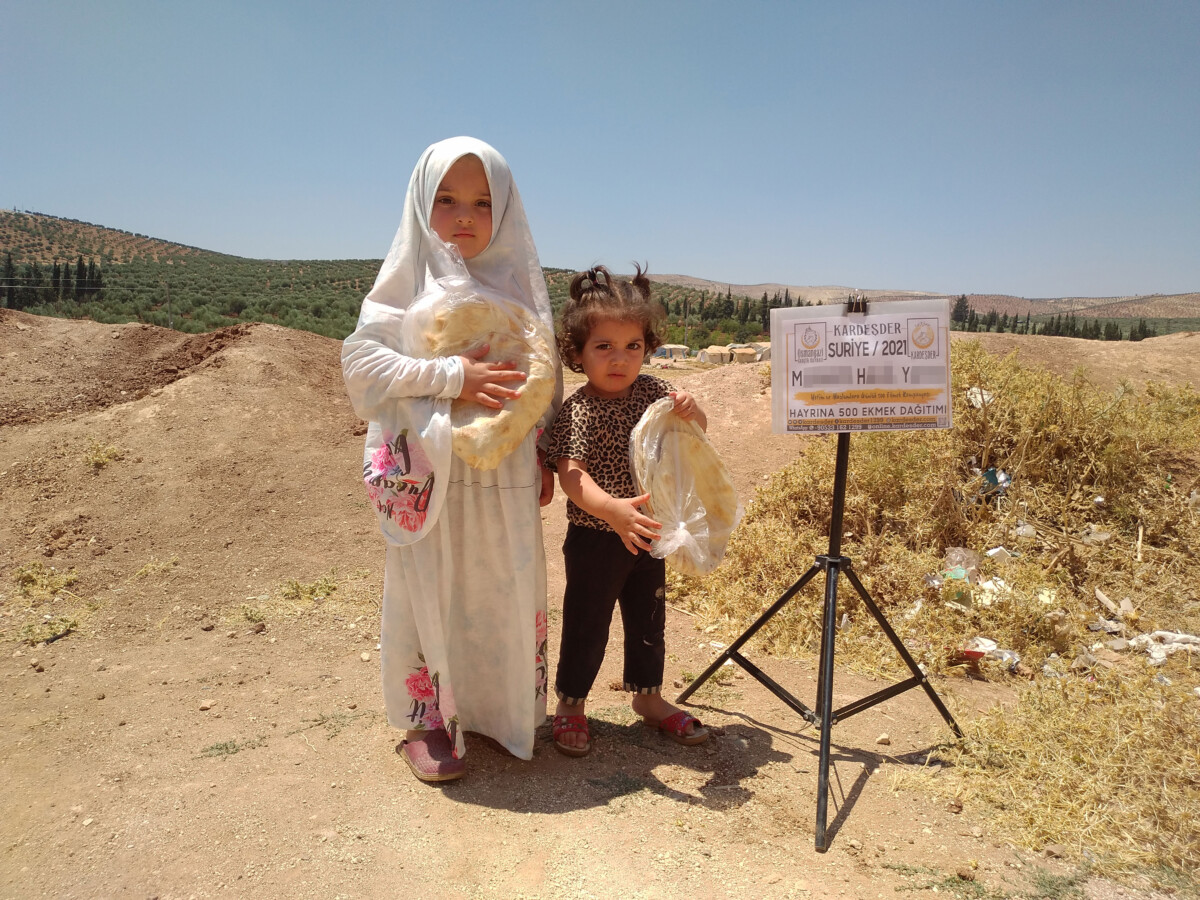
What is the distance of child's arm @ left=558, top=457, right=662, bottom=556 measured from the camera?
2.22 metres

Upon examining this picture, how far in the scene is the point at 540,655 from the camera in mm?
2596

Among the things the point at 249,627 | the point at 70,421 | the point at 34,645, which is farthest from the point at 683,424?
the point at 70,421

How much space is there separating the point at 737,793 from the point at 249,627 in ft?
9.41

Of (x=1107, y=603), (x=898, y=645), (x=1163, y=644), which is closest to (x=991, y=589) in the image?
(x=1107, y=603)

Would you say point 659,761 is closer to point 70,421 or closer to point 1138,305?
point 70,421

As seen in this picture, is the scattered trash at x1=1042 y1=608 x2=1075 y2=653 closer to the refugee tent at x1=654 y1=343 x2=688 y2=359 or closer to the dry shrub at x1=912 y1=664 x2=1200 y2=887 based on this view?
the dry shrub at x1=912 y1=664 x2=1200 y2=887

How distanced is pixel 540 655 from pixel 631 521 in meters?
0.67

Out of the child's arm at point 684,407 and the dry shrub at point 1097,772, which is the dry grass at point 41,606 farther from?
the dry shrub at point 1097,772

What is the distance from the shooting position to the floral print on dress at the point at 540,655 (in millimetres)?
2551

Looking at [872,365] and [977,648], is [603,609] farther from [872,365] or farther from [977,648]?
[977,648]

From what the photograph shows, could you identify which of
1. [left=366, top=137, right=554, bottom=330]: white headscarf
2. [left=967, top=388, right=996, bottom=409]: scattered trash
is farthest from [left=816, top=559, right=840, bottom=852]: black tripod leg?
[left=967, top=388, right=996, bottom=409]: scattered trash

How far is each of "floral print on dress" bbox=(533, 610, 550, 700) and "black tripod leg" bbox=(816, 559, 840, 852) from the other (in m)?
0.90

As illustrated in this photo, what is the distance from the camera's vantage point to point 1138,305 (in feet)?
214

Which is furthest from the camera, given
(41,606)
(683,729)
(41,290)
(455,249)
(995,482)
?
(41,290)
